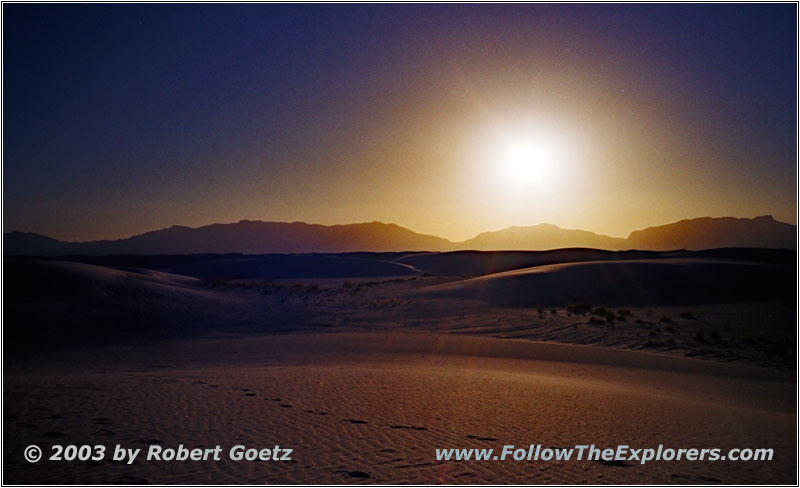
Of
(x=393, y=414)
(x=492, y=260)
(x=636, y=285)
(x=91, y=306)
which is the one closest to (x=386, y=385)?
(x=393, y=414)

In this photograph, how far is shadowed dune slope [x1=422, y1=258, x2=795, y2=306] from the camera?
102 ft

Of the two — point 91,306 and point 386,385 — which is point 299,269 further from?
point 386,385

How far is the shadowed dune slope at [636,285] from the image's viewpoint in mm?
31078

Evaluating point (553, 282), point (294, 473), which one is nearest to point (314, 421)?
point (294, 473)

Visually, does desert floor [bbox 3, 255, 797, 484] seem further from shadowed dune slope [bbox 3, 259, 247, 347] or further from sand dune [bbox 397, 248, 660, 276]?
sand dune [bbox 397, 248, 660, 276]

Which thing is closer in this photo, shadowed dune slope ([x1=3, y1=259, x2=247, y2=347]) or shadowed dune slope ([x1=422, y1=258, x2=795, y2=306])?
shadowed dune slope ([x1=3, y1=259, x2=247, y2=347])

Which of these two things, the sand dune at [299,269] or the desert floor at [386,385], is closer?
the desert floor at [386,385]

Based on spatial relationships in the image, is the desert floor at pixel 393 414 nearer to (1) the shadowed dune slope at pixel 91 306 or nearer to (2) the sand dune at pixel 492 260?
(1) the shadowed dune slope at pixel 91 306

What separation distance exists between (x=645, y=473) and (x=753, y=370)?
1013 cm

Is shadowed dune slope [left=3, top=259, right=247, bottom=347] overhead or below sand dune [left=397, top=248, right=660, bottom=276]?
below

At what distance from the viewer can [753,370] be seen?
14.2 metres

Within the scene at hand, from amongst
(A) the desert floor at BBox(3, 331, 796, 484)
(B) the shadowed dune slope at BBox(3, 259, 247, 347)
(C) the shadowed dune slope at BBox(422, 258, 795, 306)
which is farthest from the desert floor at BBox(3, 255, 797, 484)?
(C) the shadowed dune slope at BBox(422, 258, 795, 306)

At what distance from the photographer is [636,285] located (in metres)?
34.7

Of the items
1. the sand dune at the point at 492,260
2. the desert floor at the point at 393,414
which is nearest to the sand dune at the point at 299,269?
the sand dune at the point at 492,260
